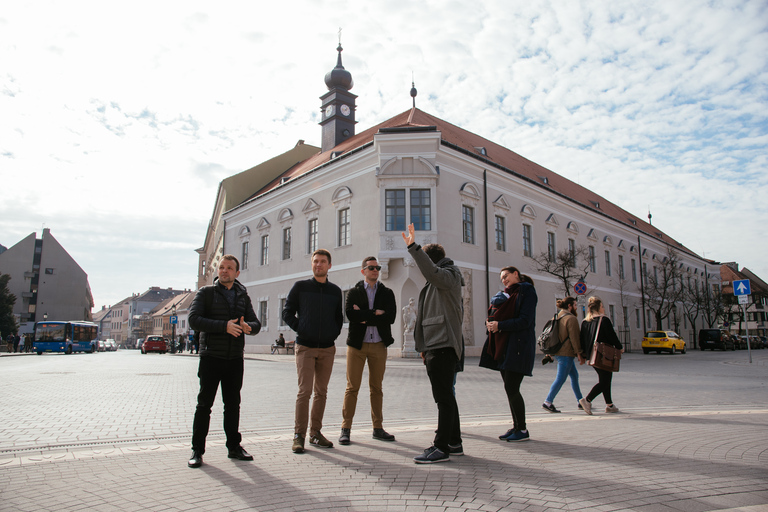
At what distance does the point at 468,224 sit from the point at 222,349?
→ 23051 mm

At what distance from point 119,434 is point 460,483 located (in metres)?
4.23

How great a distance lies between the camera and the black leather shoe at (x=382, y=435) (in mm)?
5777

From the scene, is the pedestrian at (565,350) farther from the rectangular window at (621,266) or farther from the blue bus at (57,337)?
the blue bus at (57,337)

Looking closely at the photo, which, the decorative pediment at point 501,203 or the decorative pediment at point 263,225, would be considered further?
the decorative pediment at point 263,225

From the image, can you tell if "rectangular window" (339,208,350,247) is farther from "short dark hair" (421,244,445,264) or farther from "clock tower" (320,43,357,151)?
"short dark hair" (421,244,445,264)

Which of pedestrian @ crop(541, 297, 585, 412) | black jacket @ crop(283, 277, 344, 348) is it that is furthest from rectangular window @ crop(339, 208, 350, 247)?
black jacket @ crop(283, 277, 344, 348)

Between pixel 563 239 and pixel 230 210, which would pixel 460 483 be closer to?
pixel 563 239

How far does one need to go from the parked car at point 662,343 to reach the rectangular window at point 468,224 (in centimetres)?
1628

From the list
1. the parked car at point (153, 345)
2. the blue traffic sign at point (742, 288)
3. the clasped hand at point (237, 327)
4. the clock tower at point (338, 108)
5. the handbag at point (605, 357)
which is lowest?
the parked car at point (153, 345)

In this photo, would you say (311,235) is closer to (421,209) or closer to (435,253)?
(421,209)

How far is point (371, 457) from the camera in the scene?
16.4ft

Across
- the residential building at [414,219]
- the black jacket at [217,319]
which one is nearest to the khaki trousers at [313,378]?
the black jacket at [217,319]

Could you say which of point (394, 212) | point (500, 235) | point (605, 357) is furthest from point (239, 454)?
point (500, 235)

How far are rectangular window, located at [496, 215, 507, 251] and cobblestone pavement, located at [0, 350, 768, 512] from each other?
792 inches
